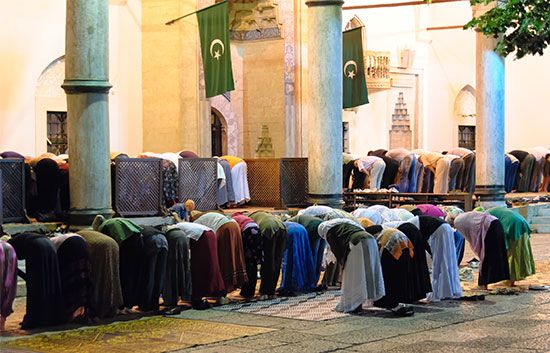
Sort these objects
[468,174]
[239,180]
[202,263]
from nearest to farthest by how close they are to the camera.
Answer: [202,263]
[239,180]
[468,174]

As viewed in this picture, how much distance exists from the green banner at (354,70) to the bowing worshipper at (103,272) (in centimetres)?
1125

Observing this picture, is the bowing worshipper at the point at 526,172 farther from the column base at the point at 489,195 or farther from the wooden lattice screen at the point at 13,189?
the wooden lattice screen at the point at 13,189

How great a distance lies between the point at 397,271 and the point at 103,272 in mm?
3562

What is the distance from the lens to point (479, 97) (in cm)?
2405

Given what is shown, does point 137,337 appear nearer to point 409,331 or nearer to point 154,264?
point 154,264

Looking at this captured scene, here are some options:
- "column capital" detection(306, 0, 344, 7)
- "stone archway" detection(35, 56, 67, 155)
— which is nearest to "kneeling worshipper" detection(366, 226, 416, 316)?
"column capital" detection(306, 0, 344, 7)

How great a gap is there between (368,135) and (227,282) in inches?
775

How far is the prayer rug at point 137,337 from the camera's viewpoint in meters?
11.8

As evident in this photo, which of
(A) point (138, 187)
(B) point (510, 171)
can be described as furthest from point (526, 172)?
(A) point (138, 187)

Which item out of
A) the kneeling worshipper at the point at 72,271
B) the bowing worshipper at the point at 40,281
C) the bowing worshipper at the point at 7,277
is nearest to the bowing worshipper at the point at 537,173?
the kneeling worshipper at the point at 72,271

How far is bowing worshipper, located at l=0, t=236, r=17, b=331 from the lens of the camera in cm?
1248

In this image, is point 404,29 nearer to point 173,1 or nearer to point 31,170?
point 173,1

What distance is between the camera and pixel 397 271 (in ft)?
46.6

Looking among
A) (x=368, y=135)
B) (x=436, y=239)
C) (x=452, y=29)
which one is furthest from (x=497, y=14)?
(x=452, y=29)
